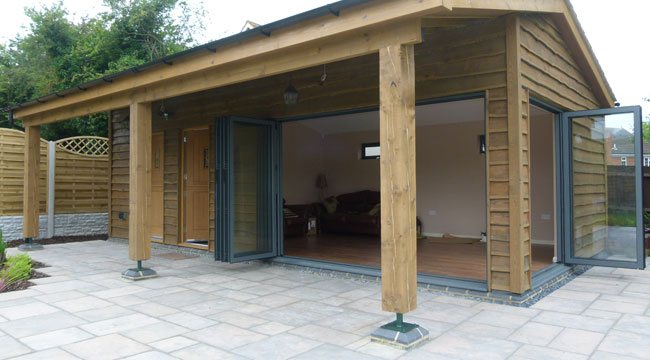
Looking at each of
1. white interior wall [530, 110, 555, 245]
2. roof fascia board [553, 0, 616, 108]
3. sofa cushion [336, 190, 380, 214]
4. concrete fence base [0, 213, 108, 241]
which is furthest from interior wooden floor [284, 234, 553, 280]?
concrete fence base [0, 213, 108, 241]

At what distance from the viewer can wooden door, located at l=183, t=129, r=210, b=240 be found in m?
7.17

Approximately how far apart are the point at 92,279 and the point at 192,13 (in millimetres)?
15370

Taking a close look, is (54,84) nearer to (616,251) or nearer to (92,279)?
(92,279)

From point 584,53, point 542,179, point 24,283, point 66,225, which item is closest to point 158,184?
point 66,225

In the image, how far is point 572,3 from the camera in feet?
15.8

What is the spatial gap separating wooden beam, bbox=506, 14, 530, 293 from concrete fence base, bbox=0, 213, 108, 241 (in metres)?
8.08

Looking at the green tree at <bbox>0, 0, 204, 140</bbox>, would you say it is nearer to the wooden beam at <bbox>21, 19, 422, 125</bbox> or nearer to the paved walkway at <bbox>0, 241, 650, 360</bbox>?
the wooden beam at <bbox>21, 19, 422, 125</bbox>

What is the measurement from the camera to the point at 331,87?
5.27m

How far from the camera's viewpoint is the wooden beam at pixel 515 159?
3861 mm

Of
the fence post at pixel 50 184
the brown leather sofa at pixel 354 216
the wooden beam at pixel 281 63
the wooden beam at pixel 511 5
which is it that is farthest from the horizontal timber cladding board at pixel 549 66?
the fence post at pixel 50 184

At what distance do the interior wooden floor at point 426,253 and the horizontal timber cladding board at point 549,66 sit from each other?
1925 mm

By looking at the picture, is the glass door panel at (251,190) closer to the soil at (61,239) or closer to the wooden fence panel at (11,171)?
the soil at (61,239)

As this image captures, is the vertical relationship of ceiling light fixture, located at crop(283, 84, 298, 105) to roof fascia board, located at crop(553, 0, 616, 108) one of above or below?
below

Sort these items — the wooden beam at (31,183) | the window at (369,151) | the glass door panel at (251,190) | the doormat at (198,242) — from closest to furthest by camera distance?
the glass door panel at (251,190), the doormat at (198,242), the wooden beam at (31,183), the window at (369,151)
